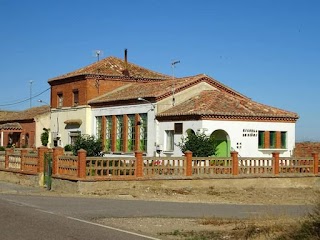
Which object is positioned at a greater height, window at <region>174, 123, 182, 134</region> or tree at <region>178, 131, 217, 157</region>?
window at <region>174, 123, 182, 134</region>

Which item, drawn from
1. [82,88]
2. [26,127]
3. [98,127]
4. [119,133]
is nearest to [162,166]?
[119,133]

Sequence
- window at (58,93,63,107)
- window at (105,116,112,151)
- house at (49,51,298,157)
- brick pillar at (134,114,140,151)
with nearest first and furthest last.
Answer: house at (49,51,298,157)
brick pillar at (134,114,140,151)
window at (105,116,112,151)
window at (58,93,63,107)

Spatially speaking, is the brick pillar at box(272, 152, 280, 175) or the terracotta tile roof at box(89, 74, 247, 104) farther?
the terracotta tile roof at box(89, 74, 247, 104)

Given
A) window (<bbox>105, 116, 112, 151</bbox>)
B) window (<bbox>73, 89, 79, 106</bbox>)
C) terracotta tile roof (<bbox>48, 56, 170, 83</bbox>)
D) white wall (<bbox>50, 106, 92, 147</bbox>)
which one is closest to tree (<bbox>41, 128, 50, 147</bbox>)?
white wall (<bbox>50, 106, 92, 147</bbox>)

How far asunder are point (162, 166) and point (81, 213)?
1004 centimetres

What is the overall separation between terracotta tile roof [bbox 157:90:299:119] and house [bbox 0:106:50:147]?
2335cm

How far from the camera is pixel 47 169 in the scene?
28234mm

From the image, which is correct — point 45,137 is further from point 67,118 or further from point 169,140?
point 169,140

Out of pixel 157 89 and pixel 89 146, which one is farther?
pixel 157 89

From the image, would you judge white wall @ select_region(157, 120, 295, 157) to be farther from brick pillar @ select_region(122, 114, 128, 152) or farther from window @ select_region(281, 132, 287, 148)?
brick pillar @ select_region(122, 114, 128, 152)

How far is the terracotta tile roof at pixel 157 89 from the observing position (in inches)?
1543

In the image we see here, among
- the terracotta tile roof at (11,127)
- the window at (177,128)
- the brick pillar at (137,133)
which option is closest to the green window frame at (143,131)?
the brick pillar at (137,133)

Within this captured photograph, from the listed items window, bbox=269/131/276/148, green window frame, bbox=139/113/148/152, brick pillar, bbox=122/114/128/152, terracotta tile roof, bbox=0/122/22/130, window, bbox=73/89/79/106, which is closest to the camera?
window, bbox=269/131/276/148

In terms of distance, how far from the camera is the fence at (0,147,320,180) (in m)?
25.5
